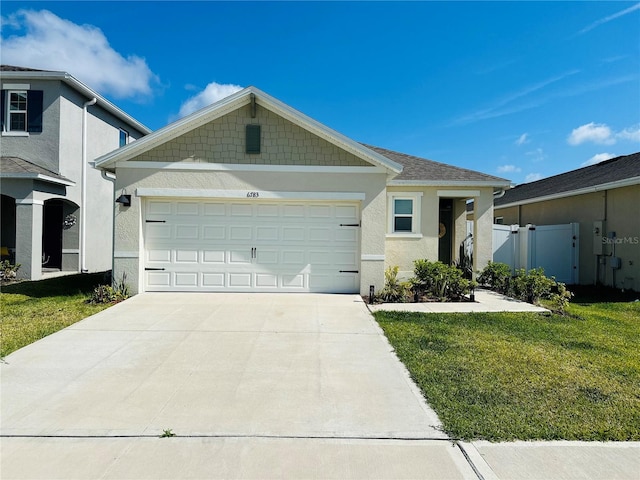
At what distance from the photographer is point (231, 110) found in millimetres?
9375

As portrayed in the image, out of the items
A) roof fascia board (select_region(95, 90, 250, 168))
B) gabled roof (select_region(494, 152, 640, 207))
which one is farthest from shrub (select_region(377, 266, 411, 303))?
gabled roof (select_region(494, 152, 640, 207))

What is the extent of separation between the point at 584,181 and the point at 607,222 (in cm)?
260

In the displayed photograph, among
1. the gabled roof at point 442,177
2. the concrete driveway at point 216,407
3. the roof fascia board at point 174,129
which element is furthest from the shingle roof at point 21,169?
the gabled roof at point 442,177

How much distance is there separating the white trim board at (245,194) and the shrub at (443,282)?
8.44 ft

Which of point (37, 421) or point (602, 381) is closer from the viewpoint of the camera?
point (37, 421)

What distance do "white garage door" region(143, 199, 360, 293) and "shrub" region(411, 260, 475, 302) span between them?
6.03 ft

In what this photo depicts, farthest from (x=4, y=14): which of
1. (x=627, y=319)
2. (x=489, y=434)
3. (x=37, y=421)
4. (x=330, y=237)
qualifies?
(x=627, y=319)

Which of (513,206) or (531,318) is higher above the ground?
(513,206)

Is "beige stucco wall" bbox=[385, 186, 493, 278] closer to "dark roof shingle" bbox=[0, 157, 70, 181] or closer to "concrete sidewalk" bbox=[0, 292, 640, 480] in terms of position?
"concrete sidewalk" bbox=[0, 292, 640, 480]

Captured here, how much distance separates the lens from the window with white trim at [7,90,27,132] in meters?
13.1

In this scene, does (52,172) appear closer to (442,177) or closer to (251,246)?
(251,246)

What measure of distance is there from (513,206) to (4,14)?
766 inches

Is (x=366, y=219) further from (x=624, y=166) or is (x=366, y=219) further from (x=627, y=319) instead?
(x=624, y=166)

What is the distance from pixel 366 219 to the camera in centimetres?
957
